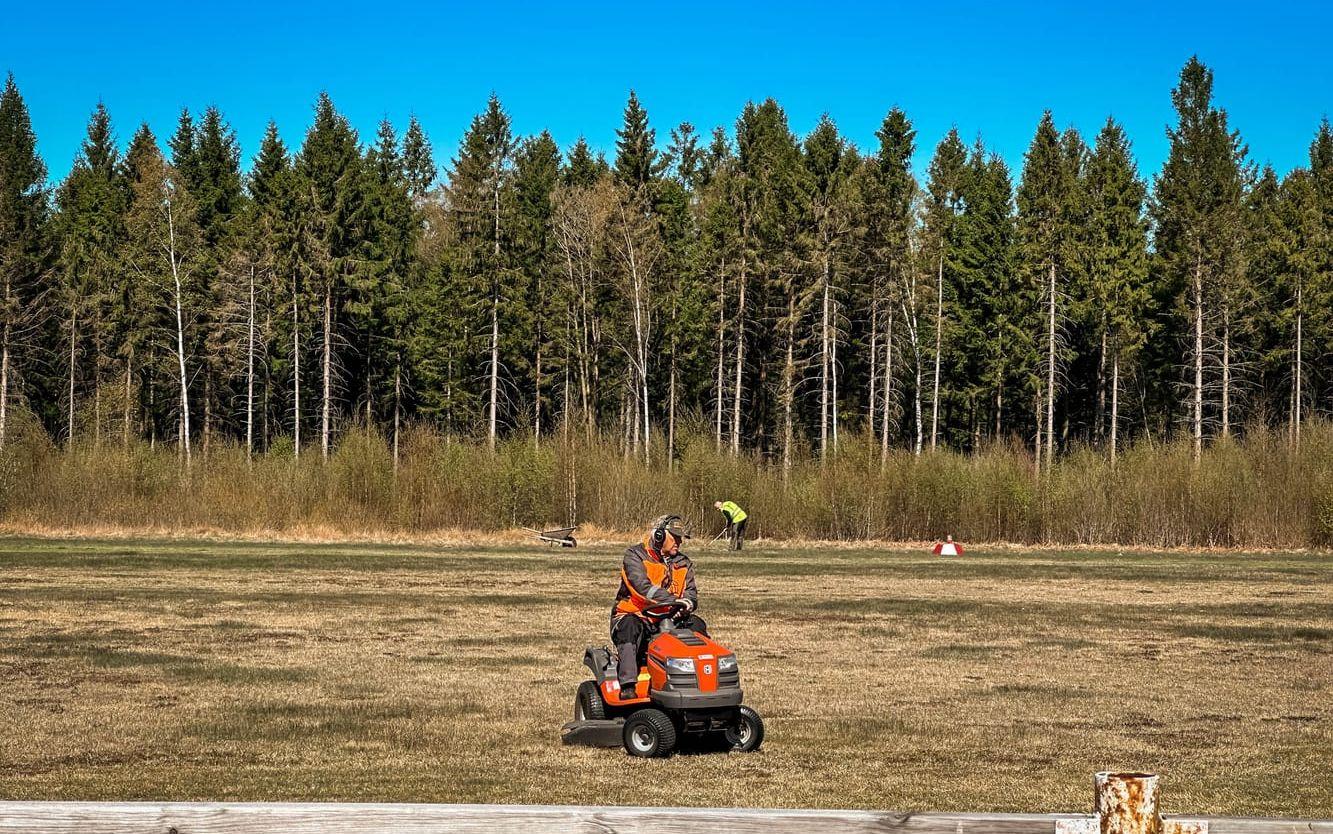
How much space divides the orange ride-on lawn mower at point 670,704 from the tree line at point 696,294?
54.6 m

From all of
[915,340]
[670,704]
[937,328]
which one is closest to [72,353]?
[915,340]

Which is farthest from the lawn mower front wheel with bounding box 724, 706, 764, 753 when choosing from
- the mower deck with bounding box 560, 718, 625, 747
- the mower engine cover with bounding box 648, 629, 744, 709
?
the mower deck with bounding box 560, 718, 625, 747

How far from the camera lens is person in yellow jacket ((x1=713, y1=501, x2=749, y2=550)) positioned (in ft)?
135

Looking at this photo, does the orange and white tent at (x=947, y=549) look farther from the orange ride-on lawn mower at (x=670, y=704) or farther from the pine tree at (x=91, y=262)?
the pine tree at (x=91, y=262)

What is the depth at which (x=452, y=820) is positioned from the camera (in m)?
4.28

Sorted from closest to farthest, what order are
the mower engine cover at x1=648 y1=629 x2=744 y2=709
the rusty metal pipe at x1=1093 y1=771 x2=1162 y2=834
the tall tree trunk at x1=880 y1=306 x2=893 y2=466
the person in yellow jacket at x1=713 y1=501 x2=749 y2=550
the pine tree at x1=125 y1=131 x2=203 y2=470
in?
the rusty metal pipe at x1=1093 y1=771 x2=1162 y2=834
the mower engine cover at x1=648 y1=629 x2=744 y2=709
the person in yellow jacket at x1=713 y1=501 x2=749 y2=550
the pine tree at x1=125 y1=131 x2=203 y2=470
the tall tree trunk at x1=880 y1=306 x2=893 y2=466

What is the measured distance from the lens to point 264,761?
11906 millimetres

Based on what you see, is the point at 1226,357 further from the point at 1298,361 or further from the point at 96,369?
the point at 96,369

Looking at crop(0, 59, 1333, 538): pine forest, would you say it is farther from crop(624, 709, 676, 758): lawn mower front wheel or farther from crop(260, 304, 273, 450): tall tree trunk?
crop(624, 709, 676, 758): lawn mower front wheel

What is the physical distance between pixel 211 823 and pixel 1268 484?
154ft

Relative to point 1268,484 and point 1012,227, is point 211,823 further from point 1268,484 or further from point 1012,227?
point 1012,227

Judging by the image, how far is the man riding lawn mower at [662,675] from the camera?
11680 mm

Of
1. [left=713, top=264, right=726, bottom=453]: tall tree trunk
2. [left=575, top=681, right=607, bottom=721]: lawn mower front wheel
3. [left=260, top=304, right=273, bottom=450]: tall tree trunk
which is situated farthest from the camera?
[left=260, top=304, right=273, bottom=450]: tall tree trunk

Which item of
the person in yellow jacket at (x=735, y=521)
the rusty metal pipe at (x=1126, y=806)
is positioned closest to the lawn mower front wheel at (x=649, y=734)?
the rusty metal pipe at (x=1126, y=806)
